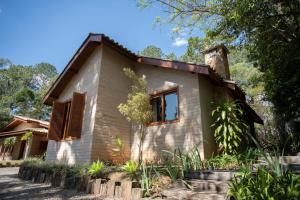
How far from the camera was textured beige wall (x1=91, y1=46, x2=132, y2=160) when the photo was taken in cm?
752

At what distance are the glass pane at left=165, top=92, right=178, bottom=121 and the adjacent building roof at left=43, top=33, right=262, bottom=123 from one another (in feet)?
3.78

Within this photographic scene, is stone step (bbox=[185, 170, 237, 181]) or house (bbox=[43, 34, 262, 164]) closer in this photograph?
stone step (bbox=[185, 170, 237, 181])

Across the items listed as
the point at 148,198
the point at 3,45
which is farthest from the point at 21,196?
the point at 3,45

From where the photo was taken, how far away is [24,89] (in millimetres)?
28938

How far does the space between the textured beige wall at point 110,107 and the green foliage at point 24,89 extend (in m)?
22.1

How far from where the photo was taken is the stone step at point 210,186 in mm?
3557

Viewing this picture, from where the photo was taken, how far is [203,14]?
9109mm

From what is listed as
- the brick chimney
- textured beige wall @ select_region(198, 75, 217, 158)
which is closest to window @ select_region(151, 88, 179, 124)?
textured beige wall @ select_region(198, 75, 217, 158)

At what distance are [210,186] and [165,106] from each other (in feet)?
14.6

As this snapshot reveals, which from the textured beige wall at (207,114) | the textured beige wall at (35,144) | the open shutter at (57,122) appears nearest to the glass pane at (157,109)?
the textured beige wall at (207,114)

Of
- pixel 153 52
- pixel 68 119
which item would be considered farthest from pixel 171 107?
pixel 153 52

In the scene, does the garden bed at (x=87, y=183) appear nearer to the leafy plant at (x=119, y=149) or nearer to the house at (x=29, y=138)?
the leafy plant at (x=119, y=149)

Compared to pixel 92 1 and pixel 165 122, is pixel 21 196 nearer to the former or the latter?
pixel 165 122

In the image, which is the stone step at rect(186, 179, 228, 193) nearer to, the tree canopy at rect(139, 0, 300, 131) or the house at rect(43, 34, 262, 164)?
the house at rect(43, 34, 262, 164)
